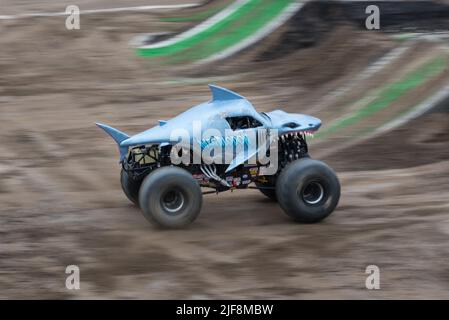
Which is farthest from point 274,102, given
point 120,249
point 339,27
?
point 120,249

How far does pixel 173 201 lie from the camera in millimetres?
10234

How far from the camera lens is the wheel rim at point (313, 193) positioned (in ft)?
34.3

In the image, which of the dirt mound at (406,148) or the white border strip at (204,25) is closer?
the dirt mound at (406,148)

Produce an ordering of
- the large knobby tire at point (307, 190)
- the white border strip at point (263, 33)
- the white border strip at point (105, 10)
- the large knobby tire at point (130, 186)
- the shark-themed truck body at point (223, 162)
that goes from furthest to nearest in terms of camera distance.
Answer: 1. the white border strip at point (105, 10)
2. the white border strip at point (263, 33)
3. the large knobby tire at point (130, 186)
4. the large knobby tire at point (307, 190)
5. the shark-themed truck body at point (223, 162)

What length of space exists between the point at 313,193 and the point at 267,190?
959 mm

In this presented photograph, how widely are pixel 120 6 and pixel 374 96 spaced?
9685mm

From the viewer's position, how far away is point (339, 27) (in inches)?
751

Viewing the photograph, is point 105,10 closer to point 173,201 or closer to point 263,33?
point 263,33

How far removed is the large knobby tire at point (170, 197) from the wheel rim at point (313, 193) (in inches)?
54.8

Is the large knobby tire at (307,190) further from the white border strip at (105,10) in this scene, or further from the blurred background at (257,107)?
the white border strip at (105,10)

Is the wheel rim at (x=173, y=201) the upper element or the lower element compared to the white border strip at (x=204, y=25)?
lower

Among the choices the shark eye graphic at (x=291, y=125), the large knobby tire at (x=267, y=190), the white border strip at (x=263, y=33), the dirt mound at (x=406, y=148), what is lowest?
the large knobby tire at (x=267, y=190)

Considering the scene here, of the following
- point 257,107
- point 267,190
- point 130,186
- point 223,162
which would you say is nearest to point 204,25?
point 257,107

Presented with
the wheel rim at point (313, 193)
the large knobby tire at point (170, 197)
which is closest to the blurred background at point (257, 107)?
the large knobby tire at point (170, 197)
